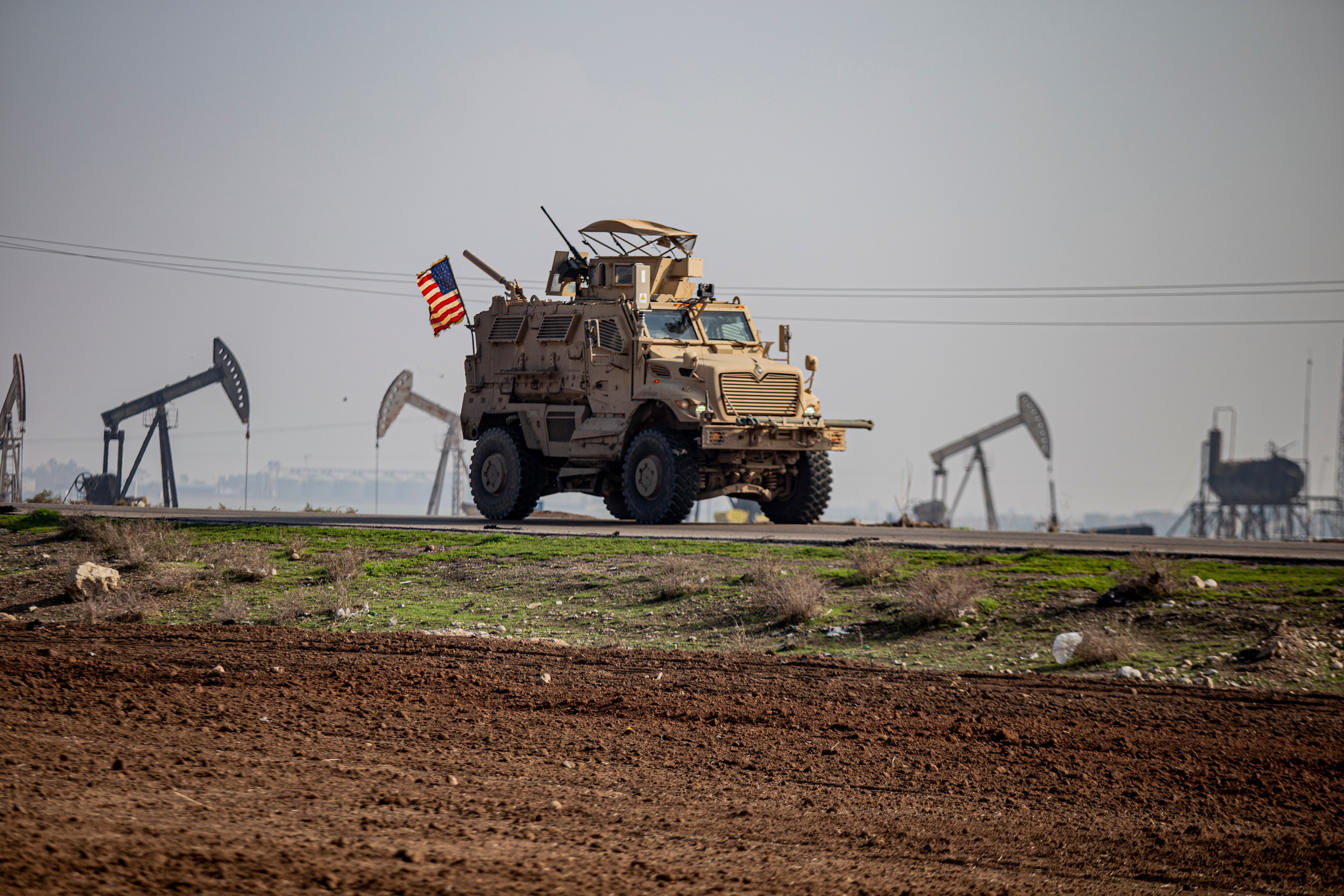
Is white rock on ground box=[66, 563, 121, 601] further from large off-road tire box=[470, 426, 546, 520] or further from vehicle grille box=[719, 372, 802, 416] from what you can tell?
vehicle grille box=[719, 372, 802, 416]

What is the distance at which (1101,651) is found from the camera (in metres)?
11.0

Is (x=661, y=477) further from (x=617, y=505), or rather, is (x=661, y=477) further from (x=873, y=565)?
(x=873, y=565)

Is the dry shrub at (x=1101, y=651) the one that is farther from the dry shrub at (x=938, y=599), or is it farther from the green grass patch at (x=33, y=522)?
the green grass patch at (x=33, y=522)

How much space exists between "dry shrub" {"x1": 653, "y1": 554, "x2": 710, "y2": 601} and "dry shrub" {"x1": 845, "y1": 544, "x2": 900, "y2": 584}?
5.62 feet

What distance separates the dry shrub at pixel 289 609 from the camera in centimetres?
1359

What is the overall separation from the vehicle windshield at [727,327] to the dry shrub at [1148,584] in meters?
10.7

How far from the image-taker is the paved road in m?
16.5

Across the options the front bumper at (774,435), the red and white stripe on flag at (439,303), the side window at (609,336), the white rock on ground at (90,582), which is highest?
the red and white stripe on flag at (439,303)

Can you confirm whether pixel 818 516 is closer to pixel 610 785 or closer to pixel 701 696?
pixel 701 696

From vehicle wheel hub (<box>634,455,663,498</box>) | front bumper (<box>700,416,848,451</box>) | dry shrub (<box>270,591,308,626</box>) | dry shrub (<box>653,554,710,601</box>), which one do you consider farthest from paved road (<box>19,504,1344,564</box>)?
dry shrub (<box>270,591,308,626</box>)

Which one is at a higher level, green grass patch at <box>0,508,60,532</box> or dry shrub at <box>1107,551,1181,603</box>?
dry shrub at <box>1107,551,1181,603</box>

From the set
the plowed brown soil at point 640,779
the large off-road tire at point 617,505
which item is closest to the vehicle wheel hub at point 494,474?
the large off-road tire at point 617,505

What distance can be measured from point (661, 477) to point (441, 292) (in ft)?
32.3

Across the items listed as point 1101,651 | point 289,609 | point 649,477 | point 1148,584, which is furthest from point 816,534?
point 1101,651
